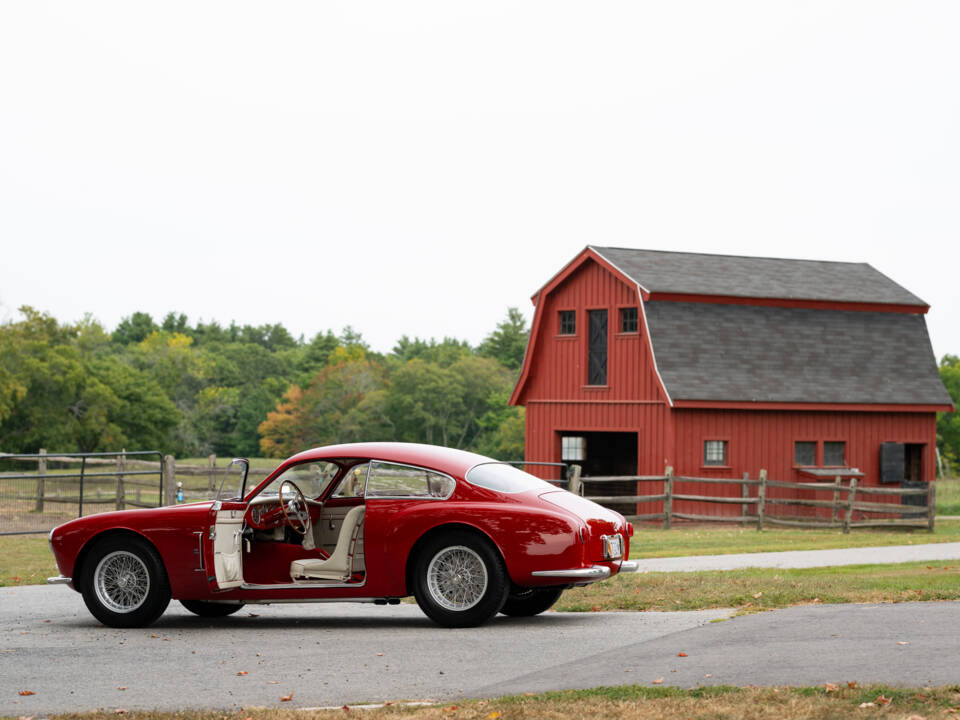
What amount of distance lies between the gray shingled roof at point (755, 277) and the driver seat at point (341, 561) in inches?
851

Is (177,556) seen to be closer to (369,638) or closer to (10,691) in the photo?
(369,638)

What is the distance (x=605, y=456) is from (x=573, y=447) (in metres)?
2.12

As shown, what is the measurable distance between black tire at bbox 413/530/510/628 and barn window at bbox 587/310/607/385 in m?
23.3

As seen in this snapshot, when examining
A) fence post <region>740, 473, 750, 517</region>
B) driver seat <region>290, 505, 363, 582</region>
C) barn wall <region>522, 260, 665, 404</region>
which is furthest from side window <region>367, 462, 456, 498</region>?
barn wall <region>522, 260, 665, 404</region>

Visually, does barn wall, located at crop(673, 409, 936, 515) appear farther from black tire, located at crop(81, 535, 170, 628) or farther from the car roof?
black tire, located at crop(81, 535, 170, 628)

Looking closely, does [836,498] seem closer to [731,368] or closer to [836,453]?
[836,453]

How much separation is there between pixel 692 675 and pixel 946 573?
29.8 ft

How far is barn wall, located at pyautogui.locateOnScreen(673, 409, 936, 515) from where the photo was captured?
32188 millimetres

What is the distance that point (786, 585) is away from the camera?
13836 mm

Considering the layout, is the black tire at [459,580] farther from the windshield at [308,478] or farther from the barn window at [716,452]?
the barn window at [716,452]

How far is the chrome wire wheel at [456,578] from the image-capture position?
11133mm

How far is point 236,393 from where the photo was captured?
363 ft

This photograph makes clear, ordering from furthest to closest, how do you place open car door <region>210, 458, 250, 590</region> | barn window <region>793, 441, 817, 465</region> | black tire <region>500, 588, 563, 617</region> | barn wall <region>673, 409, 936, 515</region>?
1. barn window <region>793, 441, 817, 465</region>
2. barn wall <region>673, 409, 936, 515</region>
3. black tire <region>500, 588, 563, 617</region>
4. open car door <region>210, 458, 250, 590</region>

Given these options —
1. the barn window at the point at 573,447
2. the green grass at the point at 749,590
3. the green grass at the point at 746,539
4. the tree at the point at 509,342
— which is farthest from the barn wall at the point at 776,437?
the tree at the point at 509,342
